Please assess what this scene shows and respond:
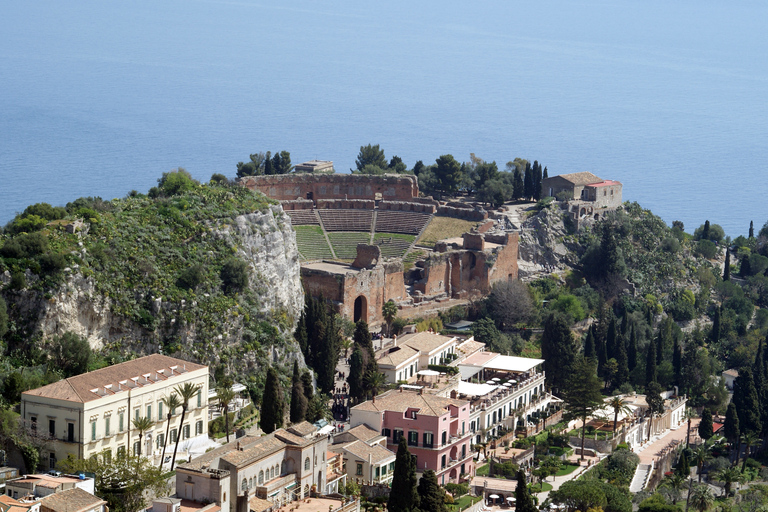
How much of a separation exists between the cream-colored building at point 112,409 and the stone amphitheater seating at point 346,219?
37926 millimetres

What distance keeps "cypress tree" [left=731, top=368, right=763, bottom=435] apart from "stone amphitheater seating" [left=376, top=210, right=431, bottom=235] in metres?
26.9

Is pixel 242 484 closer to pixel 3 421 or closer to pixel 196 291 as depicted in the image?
pixel 3 421

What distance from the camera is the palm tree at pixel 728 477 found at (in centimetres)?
6912

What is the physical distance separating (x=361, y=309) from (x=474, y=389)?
45.6 feet

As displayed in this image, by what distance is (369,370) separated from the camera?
69.3 m

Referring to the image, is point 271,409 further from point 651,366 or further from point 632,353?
point 632,353

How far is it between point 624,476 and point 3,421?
3160cm

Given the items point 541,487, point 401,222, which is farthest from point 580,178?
point 541,487

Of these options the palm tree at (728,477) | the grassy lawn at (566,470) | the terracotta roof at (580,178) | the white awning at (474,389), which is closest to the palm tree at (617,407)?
the grassy lawn at (566,470)

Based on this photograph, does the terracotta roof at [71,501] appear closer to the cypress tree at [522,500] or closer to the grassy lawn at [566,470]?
the cypress tree at [522,500]

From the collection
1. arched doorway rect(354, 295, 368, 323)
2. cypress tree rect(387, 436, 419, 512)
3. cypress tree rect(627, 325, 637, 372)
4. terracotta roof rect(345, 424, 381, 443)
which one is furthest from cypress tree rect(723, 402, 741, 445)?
cypress tree rect(387, 436, 419, 512)

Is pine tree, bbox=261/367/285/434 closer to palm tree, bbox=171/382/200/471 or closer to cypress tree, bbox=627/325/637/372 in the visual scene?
palm tree, bbox=171/382/200/471

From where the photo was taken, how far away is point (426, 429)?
6278cm

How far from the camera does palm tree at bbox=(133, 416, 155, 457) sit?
5254 cm
